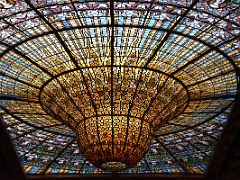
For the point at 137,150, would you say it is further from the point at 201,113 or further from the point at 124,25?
the point at 124,25

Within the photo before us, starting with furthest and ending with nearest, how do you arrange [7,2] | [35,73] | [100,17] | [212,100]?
[212,100]
[35,73]
[100,17]
[7,2]

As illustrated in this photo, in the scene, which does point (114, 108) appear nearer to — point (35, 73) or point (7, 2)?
point (35, 73)

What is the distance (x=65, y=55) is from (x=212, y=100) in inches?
216

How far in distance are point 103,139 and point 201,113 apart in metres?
4.22

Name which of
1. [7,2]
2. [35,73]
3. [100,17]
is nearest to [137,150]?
[35,73]

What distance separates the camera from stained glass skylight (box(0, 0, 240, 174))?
29.7 ft

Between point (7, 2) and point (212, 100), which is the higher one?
point (7, 2)

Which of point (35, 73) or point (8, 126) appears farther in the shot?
point (8, 126)

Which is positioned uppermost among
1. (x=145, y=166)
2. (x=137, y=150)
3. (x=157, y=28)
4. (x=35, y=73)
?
(x=157, y=28)

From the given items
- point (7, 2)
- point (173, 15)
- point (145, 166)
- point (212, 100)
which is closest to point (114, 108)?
point (212, 100)

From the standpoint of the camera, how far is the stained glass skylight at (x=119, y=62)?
9047 millimetres

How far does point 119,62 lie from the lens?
11219 mm

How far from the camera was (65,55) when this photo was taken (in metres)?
10.9

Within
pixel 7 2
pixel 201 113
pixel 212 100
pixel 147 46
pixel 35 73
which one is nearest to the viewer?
pixel 7 2
